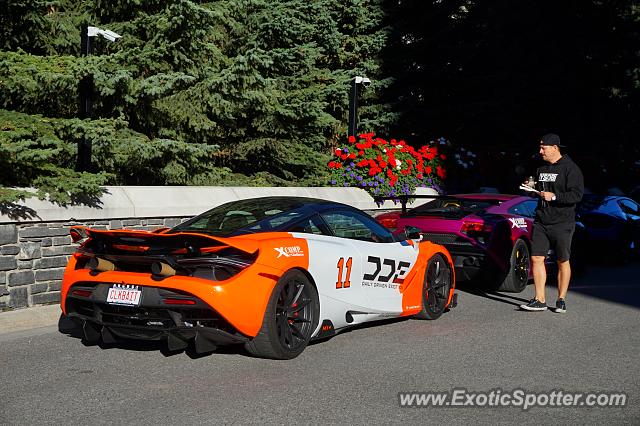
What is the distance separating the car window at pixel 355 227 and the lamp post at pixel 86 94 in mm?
4211

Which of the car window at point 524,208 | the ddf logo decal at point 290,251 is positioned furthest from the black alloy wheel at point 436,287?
the car window at point 524,208

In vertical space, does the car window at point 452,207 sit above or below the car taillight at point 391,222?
above

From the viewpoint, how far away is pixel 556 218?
9.01 m

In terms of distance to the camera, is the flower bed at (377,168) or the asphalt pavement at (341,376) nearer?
the asphalt pavement at (341,376)

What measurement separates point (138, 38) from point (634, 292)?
8288 millimetres

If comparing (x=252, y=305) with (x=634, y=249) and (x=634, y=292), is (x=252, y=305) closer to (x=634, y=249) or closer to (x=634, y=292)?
(x=634, y=292)

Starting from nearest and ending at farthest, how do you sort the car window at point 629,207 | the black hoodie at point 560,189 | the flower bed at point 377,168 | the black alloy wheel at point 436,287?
1. the black alloy wheel at point 436,287
2. the black hoodie at point 560,189
3. the flower bed at point 377,168
4. the car window at point 629,207

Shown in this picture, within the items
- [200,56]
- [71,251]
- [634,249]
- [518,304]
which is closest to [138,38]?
[200,56]

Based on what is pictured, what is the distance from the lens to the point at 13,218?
8.15 metres

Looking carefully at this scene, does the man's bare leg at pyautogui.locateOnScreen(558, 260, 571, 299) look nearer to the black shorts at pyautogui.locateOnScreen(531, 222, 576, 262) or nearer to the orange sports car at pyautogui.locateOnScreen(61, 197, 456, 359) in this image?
the black shorts at pyautogui.locateOnScreen(531, 222, 576, 262)

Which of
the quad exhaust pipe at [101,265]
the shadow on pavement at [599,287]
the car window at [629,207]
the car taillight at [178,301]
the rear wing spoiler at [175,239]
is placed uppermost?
the rear wing spoiler at [175,239]

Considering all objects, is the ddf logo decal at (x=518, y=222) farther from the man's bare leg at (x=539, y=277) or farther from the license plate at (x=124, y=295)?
the license plate at (x=124, y=295)

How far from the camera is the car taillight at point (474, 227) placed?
33.1 feet

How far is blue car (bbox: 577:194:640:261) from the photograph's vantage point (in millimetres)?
15297
